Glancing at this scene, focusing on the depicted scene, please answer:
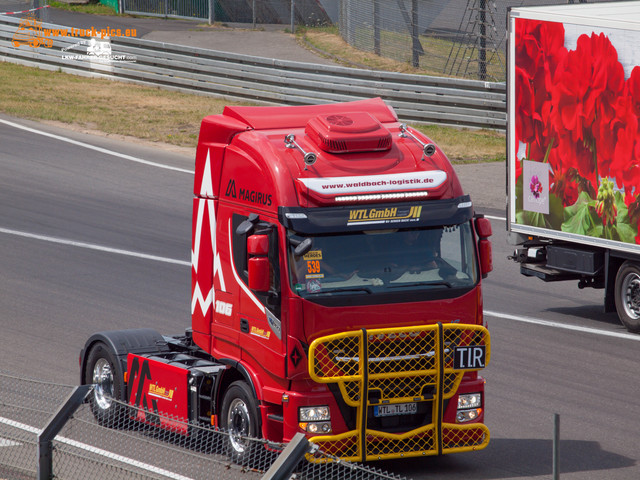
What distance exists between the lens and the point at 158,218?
21.1 meters

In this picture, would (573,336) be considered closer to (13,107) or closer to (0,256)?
(0,256)

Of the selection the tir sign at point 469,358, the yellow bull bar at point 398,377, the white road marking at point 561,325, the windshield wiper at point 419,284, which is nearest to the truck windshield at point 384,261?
the windshield wiper at point 419,284

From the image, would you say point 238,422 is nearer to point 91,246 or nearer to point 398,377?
point 398,377

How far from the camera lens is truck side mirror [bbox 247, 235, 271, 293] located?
29.4 ft

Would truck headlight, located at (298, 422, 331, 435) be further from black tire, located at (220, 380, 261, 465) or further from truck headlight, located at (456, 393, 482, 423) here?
truck headlight, located at (456, 393, 482, 423)

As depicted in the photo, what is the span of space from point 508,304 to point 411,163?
7156 mm

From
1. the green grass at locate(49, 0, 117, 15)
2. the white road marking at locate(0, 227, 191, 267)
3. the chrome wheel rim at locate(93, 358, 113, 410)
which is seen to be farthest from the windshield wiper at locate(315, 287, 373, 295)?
the green grass at locate(49, 0, 117, 15)

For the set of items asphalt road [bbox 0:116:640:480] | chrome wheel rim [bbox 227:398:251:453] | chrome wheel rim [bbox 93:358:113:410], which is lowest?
asphalt road [bbox 0:116:640:480]

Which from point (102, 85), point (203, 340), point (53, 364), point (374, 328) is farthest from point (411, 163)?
point (102, 85)

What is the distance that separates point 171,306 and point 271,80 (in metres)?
15.2

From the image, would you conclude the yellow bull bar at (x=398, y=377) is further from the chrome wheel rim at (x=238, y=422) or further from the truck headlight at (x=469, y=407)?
the chrome wheel rim at (x=238, y=422)

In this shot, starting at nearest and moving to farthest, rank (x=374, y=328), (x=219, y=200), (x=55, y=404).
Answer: (x=374, y=328) → (x=219, y=200) → (x=55, y=404)

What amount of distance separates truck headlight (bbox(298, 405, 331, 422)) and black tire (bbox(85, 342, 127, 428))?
2.24 meters

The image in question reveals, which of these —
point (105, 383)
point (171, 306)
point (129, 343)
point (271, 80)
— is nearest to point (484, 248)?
point (129, 343)
